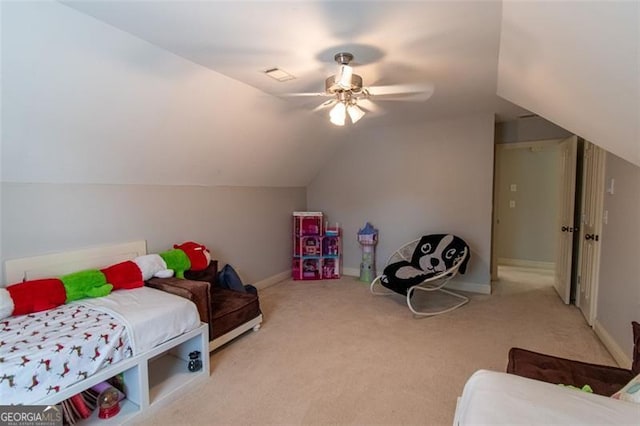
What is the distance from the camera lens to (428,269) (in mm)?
3863

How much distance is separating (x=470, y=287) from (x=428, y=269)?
836 mm

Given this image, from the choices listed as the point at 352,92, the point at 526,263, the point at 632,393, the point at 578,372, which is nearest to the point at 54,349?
the point at 352,92

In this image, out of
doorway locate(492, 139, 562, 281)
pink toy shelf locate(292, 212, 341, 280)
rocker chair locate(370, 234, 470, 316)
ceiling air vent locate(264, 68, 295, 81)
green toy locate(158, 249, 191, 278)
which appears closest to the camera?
ceiling air vent locate(264, 68, 295, 81)

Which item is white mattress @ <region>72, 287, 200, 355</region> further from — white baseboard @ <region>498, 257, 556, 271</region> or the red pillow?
white baseboard @ <region>498, 257, 556, 271</region>

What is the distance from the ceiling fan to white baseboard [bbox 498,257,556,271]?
394 centimetres

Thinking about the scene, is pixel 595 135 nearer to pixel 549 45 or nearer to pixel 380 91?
pixel 549 45

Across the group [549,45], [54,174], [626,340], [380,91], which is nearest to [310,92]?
[380,91]

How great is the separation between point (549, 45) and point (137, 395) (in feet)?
9.95

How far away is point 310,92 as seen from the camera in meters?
3.06

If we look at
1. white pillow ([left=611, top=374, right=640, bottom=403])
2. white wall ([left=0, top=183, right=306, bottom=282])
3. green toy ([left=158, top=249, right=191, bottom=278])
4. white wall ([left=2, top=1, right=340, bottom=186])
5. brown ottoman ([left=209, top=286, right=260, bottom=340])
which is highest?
white wall ([left=2, top=1, right=340, bottom=186])

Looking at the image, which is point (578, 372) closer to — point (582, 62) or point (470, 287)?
point (582, 62)

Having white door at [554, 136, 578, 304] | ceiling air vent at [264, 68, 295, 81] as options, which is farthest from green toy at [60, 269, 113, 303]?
white door at [554, 136, 578, 304]

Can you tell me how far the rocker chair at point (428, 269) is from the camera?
347 centimetres

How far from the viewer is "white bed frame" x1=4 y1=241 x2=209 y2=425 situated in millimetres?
1815
